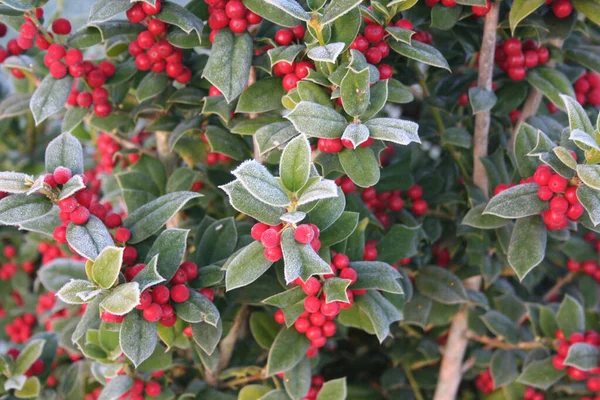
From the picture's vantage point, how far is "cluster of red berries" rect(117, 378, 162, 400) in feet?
3.85

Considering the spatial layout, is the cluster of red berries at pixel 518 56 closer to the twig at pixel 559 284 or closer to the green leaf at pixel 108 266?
the twig at pixel 559 284

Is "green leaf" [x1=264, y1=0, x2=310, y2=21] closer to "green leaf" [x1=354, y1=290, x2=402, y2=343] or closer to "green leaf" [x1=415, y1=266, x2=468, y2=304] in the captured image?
"green leaf" [x1=354, y1=290, x2=402, y2=343]

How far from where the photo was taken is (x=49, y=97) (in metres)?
1.12

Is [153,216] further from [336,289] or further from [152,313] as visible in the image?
[336,289]

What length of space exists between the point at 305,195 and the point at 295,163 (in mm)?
66

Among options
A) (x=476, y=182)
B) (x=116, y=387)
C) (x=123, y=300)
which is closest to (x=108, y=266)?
(x=123, y=300)

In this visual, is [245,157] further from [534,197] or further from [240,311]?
[534,197]

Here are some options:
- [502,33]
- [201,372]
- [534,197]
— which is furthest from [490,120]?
[201,372]

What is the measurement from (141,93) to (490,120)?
2.42 ft

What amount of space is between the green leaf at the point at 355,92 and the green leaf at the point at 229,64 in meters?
0.19

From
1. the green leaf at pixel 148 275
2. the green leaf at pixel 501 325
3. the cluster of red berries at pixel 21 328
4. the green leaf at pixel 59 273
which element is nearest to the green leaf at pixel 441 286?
the green leaf at pixel 501 325

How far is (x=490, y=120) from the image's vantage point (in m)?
1.39

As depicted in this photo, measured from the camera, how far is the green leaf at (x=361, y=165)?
0.94 m

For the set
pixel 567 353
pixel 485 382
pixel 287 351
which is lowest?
pixel 485 382
